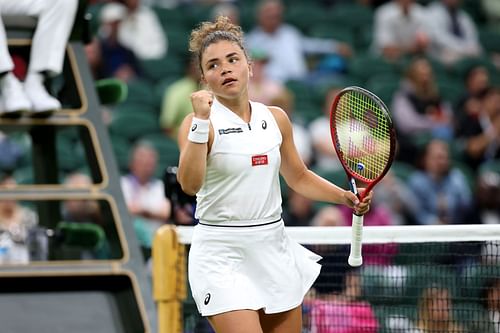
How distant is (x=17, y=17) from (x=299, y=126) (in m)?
4.56

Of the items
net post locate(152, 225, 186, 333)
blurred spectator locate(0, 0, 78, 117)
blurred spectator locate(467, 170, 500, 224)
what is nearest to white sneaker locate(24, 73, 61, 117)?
blurred spectator locate(0, 0, 78, 117)

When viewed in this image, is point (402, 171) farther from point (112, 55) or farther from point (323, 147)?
point (112, 55)

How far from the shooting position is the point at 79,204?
32.4ft

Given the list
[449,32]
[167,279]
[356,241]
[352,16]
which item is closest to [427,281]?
[167,279]

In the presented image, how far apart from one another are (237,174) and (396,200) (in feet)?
20.2

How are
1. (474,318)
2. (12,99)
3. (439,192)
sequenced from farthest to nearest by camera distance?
(439,192)
(12,99)
(474,318)

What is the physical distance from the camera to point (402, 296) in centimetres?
613

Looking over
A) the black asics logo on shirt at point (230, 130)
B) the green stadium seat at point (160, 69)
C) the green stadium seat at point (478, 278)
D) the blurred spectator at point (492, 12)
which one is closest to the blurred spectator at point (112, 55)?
the green stadium seat at point (160, 69)

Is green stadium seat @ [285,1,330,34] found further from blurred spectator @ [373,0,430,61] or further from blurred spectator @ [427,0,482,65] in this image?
blurred spectator @ [427,0,482,65]

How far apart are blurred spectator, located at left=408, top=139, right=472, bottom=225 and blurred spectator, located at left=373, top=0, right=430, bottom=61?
7.24ft

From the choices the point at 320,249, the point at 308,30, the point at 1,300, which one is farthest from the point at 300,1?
the point at 1,300

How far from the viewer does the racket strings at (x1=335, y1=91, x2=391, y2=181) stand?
5.14 metres

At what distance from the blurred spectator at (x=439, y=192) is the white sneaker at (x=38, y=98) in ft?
16.0

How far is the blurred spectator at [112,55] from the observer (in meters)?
11.6
